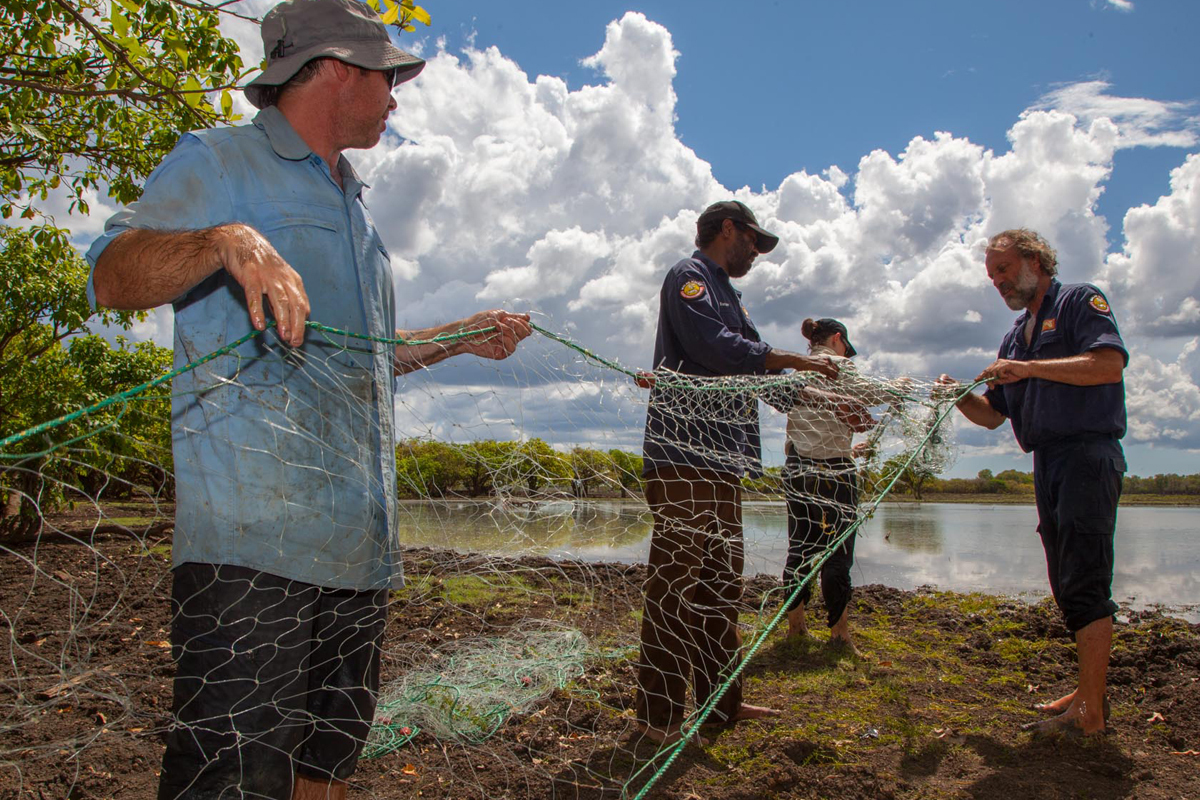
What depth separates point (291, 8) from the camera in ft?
6.38

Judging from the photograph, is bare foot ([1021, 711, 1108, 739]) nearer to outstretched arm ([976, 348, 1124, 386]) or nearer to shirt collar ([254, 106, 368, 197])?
outstretched arm ([976, 348, 1124, 386])

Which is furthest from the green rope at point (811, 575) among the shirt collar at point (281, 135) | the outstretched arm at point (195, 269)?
the shirt collar at point (281, 135)

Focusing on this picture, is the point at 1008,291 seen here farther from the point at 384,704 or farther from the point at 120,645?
the point at 120,645

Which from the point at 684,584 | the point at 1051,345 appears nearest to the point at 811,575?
the point at 684,584

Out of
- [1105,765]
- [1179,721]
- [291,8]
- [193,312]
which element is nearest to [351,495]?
[193,312]

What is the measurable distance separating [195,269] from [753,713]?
3239 mm

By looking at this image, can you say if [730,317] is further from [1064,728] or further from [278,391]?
[1064,728]

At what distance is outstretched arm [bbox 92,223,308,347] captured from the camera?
1.45 metres

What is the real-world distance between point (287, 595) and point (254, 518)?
20 cm

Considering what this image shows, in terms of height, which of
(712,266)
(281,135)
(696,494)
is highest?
(712,266)

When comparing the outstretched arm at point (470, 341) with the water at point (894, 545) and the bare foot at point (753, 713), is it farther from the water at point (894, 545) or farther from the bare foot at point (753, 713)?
the bare foot at point (753, 713)

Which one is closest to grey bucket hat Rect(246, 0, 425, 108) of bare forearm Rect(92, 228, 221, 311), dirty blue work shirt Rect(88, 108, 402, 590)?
dirty blue work shirt Rect(88, 108, 402, 590)

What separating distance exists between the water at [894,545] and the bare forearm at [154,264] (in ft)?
4.76

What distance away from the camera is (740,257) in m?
3.77
